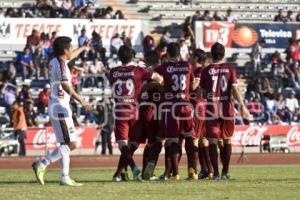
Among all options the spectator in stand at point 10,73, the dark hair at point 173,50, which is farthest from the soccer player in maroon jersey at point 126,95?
the spectator in stand at point 10,73

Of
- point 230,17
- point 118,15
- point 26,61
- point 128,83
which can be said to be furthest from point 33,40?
point 128,83

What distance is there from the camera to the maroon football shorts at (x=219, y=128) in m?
17.1

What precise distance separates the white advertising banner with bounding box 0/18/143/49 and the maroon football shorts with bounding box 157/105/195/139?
19954 mm

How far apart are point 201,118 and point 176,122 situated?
122cm

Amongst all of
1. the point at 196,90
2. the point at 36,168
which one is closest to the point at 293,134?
the point at 196,90

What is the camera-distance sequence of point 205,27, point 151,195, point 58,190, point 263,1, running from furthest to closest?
point 263,1 → point 205,27 → point 58,190 → point 151,195

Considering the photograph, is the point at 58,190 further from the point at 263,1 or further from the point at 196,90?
the point at 263,1

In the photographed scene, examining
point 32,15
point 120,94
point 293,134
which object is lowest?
point 293,134

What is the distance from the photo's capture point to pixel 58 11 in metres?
37.3

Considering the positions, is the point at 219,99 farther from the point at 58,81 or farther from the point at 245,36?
the point at 245,36

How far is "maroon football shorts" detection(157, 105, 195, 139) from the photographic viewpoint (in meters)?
16.7

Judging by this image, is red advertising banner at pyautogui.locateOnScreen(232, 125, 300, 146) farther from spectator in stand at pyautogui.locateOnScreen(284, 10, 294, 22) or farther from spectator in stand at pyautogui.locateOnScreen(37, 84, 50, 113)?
spectator in stand at pyautogui.locateOnScreen(284, 10, 294, 22)

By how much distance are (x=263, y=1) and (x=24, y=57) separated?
44.5 ft

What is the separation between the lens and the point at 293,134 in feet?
117
